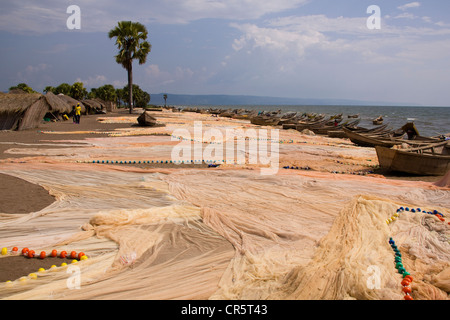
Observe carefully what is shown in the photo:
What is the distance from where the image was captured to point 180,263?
3.49 m

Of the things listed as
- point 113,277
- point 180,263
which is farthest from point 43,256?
point 180,263

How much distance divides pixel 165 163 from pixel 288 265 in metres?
6.51

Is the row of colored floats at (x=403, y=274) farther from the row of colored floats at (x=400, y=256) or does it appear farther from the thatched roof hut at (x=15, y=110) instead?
the thatched roof hut at (x=15, y=110)

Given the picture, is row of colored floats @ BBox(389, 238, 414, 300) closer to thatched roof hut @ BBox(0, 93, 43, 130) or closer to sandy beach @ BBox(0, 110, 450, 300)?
sandy beach @ BBox(0, 110, 450, 300)

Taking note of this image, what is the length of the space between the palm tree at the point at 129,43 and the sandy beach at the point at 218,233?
1035 inches

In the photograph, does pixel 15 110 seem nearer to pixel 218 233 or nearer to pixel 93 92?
pixel 218 233

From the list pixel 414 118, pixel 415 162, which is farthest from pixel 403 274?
pixel 414 118

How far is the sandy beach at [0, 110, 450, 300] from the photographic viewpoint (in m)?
2.94

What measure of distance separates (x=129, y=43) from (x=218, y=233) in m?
31.5

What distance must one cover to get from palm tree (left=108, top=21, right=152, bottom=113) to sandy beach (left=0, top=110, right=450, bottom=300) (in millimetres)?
26282

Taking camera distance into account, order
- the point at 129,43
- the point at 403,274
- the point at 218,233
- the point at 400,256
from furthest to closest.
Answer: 1. the point at 129,43
2. the point at 218,233
3. the point at 400,256
4. the point at 403,274

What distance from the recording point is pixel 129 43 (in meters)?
31.8

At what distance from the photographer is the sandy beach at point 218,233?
116 inches
